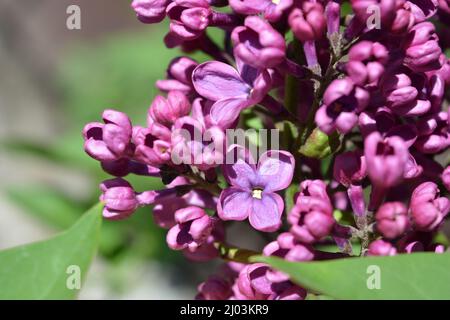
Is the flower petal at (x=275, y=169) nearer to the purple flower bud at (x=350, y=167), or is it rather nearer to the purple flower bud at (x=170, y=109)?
the purple flower bud at (x=350, y=167)

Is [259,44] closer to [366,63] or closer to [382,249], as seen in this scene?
[366,63]

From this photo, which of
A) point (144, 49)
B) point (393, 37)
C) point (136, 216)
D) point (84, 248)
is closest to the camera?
point (84, 248)

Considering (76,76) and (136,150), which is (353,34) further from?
(76,76)

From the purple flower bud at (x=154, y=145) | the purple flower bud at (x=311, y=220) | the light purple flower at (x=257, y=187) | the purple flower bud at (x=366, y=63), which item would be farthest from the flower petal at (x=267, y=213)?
the purple flower bud at (x=366, y=63)

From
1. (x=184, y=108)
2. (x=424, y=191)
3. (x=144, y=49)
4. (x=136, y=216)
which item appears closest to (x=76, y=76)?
(x=144, y=49)

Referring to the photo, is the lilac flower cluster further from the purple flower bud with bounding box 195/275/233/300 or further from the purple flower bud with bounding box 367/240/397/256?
the purple flower bud with bounding box 195/275/233/300

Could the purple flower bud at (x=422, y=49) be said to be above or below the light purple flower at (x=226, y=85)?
above
